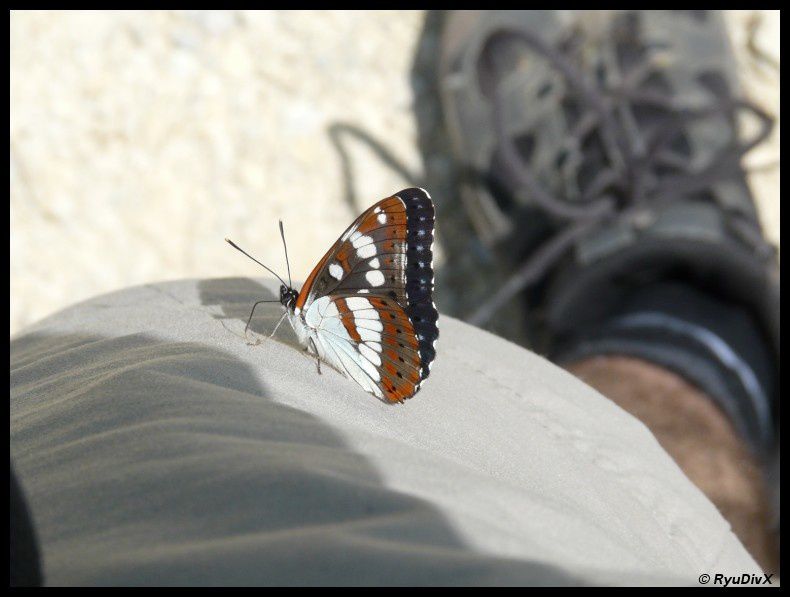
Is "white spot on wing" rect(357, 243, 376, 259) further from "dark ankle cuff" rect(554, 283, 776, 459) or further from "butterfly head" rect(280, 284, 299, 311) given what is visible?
"dark ankle cuff" rect(554, 283, 776, 459)

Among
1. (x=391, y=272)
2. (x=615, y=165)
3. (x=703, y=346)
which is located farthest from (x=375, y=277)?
(x=615, y=165)

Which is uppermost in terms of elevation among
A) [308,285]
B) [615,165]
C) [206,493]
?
[615,165]

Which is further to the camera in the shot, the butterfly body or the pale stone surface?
the pale stone surface

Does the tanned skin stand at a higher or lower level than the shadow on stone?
lower

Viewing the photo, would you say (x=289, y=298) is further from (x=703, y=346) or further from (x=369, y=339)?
(x=703, y=346)

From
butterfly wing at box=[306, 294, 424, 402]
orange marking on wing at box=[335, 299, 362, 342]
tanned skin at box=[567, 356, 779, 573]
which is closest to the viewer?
butterfly wing at box=[306, 294, 424, 402]

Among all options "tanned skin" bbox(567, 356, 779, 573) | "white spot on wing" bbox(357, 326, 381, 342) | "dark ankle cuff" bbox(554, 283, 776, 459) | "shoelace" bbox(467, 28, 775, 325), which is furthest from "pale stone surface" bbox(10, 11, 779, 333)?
"white spot on wing" bbox(357, 326, 381, 342)
